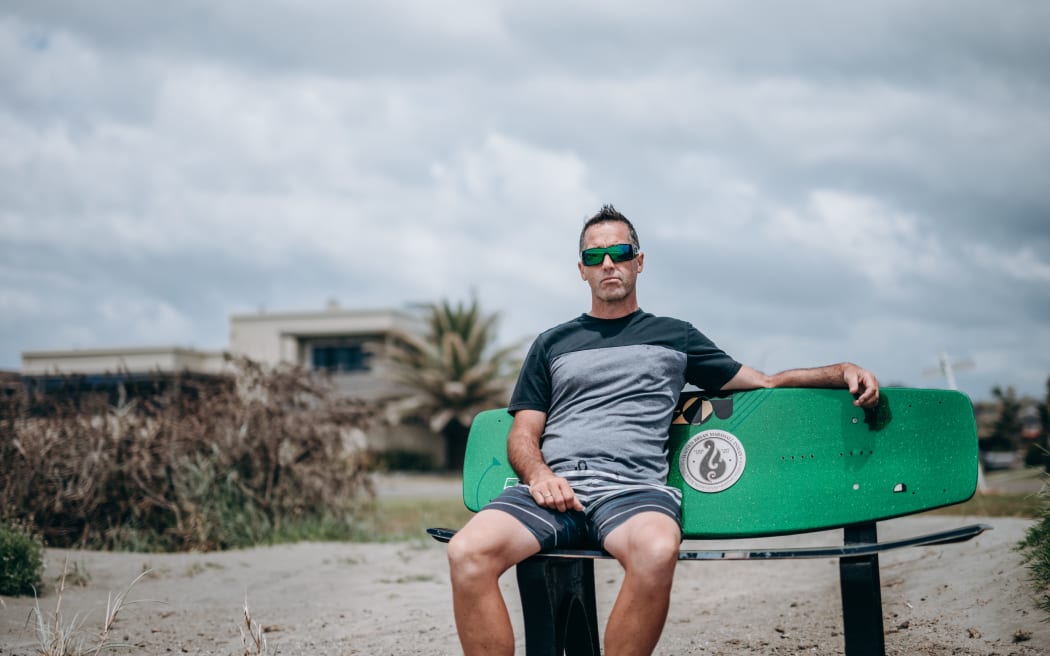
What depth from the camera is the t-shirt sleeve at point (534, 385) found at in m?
3.44

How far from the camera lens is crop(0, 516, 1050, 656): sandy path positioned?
418cm

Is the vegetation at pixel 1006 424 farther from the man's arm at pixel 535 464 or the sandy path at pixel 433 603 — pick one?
the man's arm at pixel 535 464

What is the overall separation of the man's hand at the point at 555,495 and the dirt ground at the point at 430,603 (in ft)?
4.62

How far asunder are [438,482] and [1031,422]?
1485 cm

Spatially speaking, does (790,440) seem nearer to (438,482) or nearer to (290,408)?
(290,408)

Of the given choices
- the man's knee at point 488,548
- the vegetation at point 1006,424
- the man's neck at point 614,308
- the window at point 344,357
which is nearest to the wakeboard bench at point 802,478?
the man's knee at point 488,548

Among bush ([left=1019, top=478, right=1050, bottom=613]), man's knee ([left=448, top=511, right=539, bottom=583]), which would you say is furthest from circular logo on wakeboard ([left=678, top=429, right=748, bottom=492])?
bush ([left=1019, top=478, right=1050, bottom=613])

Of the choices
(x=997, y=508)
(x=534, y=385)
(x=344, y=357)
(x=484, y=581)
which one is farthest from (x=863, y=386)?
(x=344, y=357)

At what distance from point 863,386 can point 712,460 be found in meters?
0.60

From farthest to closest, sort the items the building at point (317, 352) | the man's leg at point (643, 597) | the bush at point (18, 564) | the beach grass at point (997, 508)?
the building at point (317, 352) < the beach grass at point (997, 508) < the bush at point (18, 564) < the man's leg at point (643, 597)

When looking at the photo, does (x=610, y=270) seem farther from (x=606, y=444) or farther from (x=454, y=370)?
(x=454, y=370)

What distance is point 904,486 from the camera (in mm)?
3080

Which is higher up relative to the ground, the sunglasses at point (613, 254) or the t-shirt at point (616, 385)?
the sunglasses at point (613, 254)

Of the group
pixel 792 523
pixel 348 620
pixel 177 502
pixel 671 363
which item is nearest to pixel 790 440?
pixel 792 523
